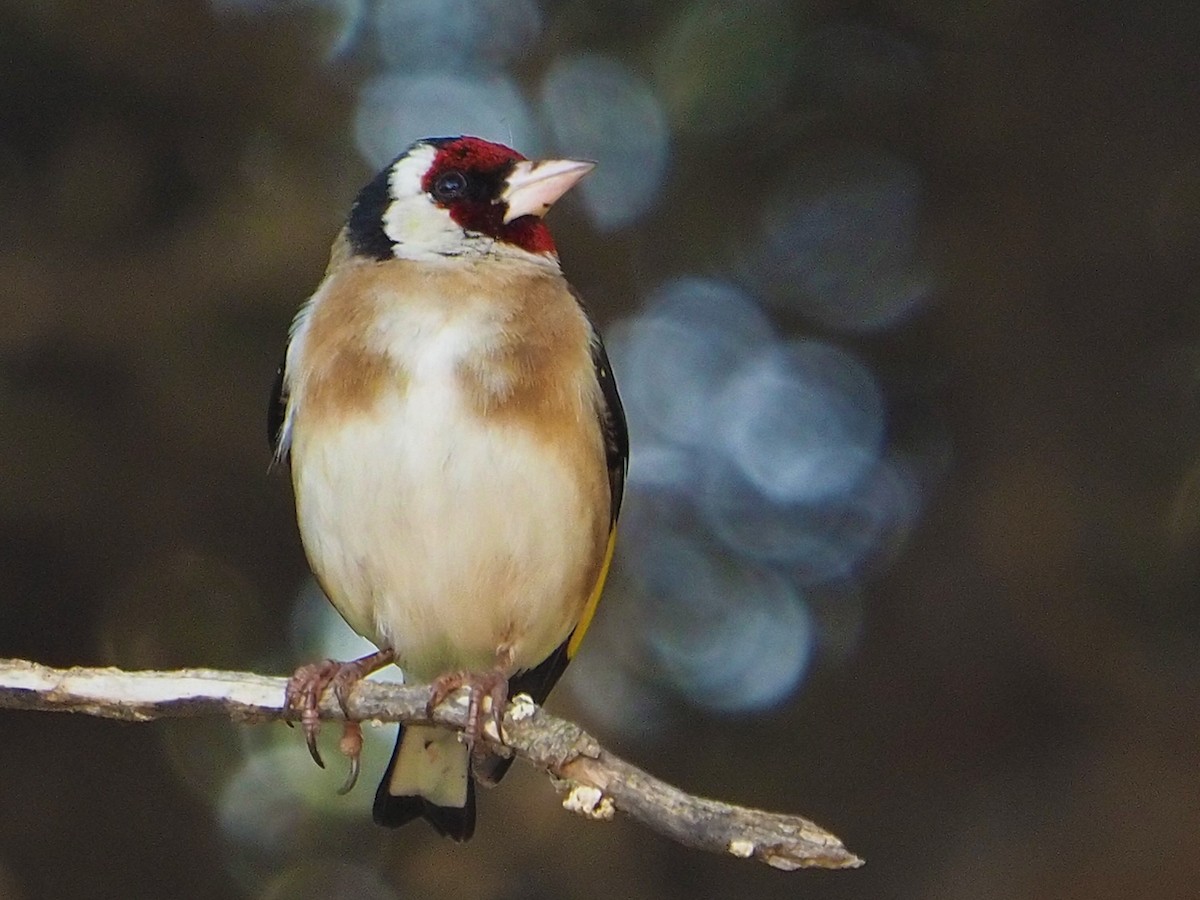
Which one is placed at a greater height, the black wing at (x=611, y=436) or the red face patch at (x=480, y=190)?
the red face patch at (x=480, y=190)

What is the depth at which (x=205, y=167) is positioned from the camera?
3.91 metres

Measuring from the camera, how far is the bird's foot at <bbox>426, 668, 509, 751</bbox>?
97.0 inches

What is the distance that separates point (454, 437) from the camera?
2.60m

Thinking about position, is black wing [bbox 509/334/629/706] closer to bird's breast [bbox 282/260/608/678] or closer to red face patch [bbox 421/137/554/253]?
bird's breast [bbox 282/260/608/678]

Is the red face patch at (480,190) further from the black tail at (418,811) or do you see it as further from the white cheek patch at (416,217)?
the black tail at (418,811)

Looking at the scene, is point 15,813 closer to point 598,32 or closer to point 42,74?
point 42,74

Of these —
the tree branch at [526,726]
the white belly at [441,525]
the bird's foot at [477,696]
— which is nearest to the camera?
the tree branch at [526,726]

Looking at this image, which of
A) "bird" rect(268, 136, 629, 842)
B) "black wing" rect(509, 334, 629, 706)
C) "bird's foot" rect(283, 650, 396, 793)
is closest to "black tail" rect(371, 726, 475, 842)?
"bird" rect(268, 136, 629, 842)

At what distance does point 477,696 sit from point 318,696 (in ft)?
0.81

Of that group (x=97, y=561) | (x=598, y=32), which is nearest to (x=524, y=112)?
(x=598, y=32)

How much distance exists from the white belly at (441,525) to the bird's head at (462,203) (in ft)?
1.22

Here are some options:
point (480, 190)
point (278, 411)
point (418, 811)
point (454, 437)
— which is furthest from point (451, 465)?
point (418, 811)

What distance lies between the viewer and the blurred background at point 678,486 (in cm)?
380

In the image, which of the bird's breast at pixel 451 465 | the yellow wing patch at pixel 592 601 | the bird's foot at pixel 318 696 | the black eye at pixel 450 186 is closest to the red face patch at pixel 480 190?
the black eye at pixel 450 186
